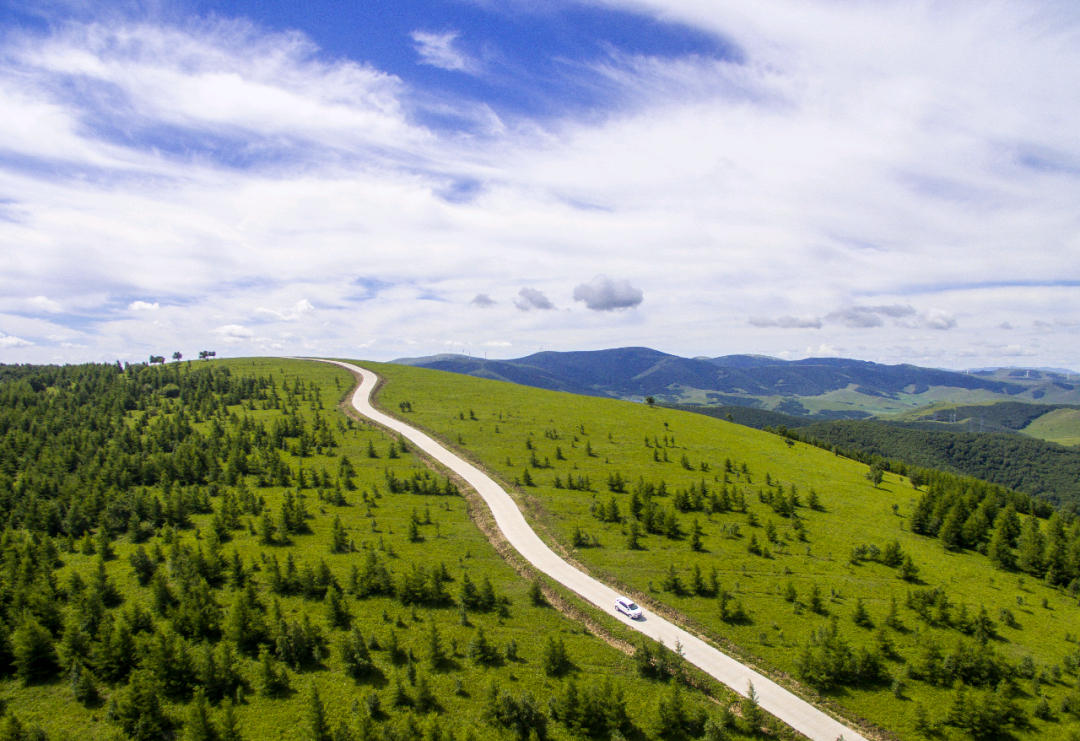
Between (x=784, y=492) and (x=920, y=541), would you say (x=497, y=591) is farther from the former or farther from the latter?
(x=920, y=541)

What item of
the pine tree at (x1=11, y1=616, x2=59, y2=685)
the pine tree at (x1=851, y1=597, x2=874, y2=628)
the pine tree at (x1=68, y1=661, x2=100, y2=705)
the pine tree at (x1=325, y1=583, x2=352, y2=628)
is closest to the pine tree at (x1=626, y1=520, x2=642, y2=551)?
the pine tree at (x1=851, y1=597, x2=874, y2=628)

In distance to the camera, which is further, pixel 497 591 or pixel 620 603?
Answer: pixel 497 591

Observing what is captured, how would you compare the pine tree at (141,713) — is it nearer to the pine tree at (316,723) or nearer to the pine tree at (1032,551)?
the pine tree at (316,723)

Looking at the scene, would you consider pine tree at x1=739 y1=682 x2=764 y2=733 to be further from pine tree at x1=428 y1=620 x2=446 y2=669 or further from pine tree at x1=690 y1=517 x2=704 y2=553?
pine tree at x1=690 y1=517 x2=704 y2=553

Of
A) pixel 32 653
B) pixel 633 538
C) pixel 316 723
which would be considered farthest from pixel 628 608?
pixel 32 653

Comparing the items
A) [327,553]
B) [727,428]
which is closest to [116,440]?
[327,553]

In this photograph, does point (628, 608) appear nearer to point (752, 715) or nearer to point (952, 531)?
point (752, 715)

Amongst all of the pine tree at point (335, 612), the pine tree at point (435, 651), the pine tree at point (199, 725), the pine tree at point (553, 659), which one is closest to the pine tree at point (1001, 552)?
the pine tree at point (553, 659)
